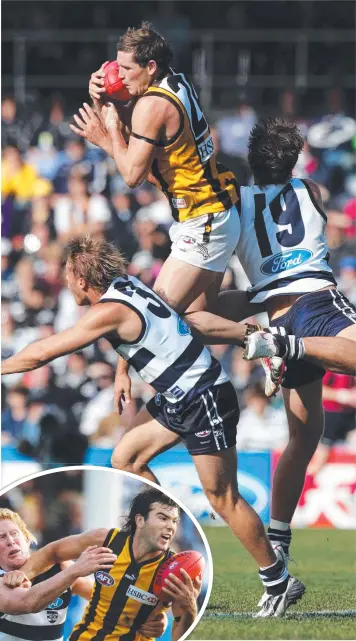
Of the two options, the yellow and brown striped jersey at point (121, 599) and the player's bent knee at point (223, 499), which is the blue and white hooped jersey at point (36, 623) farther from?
the player's bent knee at point (223, 499)

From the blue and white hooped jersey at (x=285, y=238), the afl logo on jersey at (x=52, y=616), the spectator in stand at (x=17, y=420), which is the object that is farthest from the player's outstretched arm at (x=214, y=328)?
the spectator in stand at (x=17, y=420)

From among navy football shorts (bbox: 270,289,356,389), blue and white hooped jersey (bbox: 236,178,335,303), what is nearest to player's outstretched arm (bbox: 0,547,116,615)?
navy football shorts (bbox: 270,289,356,389)

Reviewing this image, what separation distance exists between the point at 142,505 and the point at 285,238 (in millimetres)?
2356

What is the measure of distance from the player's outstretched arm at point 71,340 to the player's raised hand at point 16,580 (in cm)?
113

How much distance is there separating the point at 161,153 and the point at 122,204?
8022 millimetres

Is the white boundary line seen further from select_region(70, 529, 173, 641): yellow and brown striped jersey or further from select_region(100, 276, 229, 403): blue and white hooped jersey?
select_region(100, 276, 229, 403): blue and white hooped jersey

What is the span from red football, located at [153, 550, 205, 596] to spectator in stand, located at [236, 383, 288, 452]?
7.01m

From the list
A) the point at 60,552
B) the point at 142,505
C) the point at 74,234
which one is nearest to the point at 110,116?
the point at 142,505

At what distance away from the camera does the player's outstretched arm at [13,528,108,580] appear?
564cm

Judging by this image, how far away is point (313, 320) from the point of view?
23.7 ft

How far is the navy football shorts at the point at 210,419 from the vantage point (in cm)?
630

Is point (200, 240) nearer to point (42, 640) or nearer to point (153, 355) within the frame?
point (153, 355)

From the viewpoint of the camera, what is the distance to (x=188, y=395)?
633cm

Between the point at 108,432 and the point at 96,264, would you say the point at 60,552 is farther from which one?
the point at 108,432
